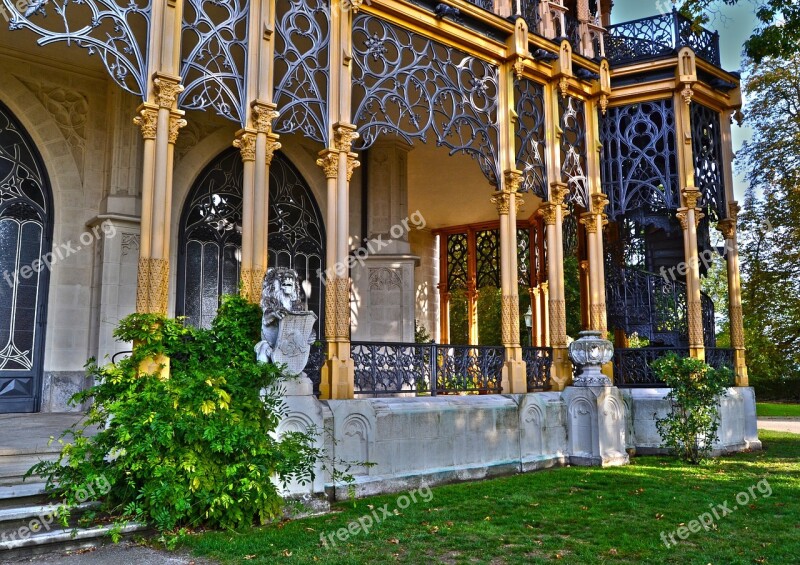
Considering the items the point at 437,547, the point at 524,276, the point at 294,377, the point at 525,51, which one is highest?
the point at 525,51

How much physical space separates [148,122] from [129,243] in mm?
3243

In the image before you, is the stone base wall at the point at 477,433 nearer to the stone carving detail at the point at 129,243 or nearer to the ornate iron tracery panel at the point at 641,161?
the ornate iron tracery panel at the point at 641,161

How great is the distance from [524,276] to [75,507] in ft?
45.6

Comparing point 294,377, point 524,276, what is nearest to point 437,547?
point 294,377

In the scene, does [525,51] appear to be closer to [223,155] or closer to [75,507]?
[223,155]

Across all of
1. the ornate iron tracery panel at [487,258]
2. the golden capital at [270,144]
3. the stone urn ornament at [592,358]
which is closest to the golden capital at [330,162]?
the golden capital at [270,144]

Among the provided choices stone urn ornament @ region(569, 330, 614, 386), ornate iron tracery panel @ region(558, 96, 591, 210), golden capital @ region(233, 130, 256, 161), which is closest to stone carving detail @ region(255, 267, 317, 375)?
golden capital @ region(233, 130, 256, 161)

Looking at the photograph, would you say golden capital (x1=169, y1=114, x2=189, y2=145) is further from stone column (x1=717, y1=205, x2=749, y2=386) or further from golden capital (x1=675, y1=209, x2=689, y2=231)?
stone column (x1=717, y1=205, x2=749, y2=386)

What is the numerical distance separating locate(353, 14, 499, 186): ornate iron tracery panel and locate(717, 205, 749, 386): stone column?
209 inches

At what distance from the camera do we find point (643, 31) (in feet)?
39.6

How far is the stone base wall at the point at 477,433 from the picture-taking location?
726 centimetres

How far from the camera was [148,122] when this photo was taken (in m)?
6.81

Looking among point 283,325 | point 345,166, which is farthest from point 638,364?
point 283,325

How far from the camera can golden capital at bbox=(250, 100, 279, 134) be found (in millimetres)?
7511
